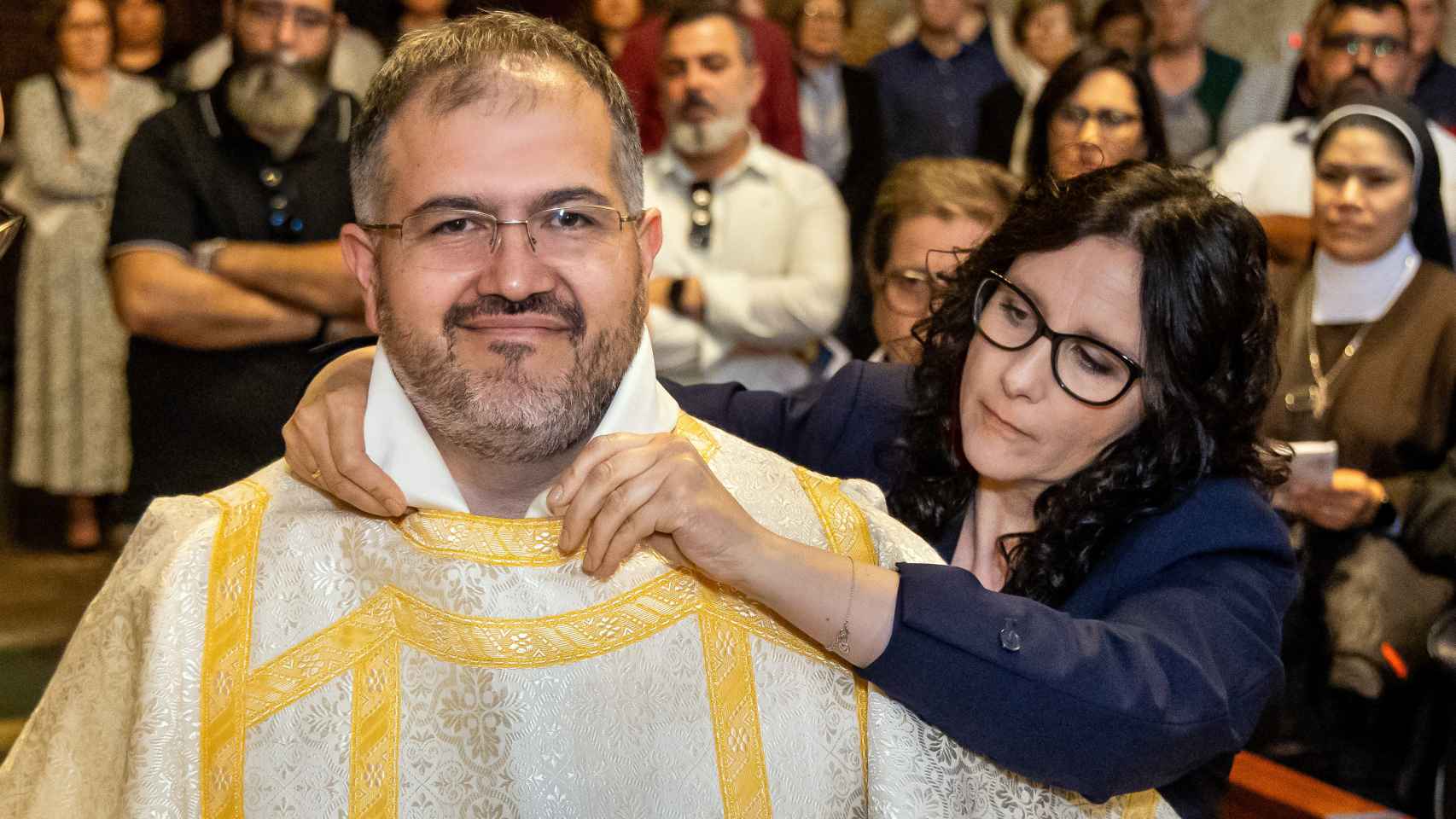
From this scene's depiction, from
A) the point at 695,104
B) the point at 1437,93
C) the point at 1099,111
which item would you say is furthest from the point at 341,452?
the point at 1437,93

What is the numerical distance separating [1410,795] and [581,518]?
2.64 m

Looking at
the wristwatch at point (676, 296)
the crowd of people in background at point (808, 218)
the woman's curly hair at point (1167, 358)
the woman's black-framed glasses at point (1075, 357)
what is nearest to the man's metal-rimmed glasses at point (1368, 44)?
the crowd of people in background at point (808, 218)

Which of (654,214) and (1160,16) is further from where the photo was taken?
(1160,16)

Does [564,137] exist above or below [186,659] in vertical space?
above

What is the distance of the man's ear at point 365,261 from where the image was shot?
2021mm

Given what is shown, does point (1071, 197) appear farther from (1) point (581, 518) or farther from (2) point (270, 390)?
(2) point (270, 390)

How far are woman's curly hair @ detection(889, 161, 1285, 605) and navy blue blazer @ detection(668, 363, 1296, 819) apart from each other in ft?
0.21

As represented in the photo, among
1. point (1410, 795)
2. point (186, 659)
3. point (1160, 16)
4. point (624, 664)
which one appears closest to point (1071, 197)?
point (624, 664)

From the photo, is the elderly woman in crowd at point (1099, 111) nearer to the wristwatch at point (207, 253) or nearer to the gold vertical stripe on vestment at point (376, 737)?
the wristwatch at point (207, 253)

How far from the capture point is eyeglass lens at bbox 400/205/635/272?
191cm

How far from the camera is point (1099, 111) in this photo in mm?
4023

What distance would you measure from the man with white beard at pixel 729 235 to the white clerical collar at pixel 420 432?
2.07 m

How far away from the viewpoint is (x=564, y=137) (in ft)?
6.34

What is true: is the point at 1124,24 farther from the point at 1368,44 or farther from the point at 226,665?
the point at 226,665
